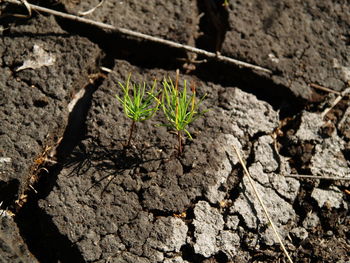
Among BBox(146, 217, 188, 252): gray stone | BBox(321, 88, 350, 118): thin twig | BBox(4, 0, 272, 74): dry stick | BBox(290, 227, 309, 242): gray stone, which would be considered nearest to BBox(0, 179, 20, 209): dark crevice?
BBox(146, 217, 188, 252): gray stone

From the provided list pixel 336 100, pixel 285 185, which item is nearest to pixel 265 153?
pixel 285 185

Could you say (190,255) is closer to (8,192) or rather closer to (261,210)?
(261,210)

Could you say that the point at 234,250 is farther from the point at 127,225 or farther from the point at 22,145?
the point at 22,145

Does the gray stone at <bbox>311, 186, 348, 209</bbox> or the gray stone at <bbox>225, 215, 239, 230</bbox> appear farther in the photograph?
the gray stone at <bbox>311, 186, 348, 209</bbox>

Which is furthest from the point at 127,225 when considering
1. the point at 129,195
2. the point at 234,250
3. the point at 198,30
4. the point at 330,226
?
the point at 198,30

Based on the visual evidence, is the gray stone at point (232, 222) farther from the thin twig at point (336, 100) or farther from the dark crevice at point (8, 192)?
the dark crevice at point (8, 192)

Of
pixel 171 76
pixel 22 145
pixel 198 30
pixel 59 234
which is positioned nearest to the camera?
pixel 59 234

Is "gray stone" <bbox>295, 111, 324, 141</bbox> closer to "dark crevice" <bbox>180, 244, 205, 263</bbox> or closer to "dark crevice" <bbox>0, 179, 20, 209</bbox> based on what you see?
"dark crevice" <bbox>180, 244, 205, 263</bbox>

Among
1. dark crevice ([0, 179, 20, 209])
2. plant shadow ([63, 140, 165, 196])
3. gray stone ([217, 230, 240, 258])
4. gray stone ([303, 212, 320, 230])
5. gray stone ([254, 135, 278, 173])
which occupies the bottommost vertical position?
dark crevice ([0, 179, 20, 209])
